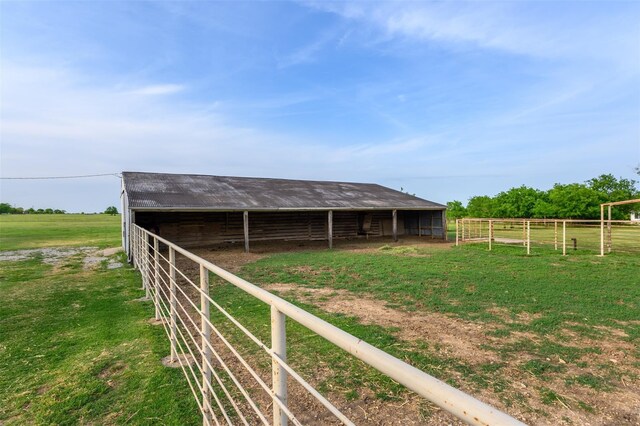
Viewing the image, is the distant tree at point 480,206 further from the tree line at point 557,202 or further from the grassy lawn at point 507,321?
the grassy lawn at point 507,321

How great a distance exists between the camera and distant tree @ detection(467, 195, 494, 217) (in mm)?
42016

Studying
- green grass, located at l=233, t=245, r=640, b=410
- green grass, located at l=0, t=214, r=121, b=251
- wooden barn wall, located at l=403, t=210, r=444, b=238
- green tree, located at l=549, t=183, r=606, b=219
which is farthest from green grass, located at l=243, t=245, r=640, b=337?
green tree, located at l=549, t=183, r=606, b=219

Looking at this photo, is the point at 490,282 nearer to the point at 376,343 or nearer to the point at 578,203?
the point at 376,343

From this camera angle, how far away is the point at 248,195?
17.3 metres

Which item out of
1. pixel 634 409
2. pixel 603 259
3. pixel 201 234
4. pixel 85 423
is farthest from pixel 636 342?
pixel 201 234

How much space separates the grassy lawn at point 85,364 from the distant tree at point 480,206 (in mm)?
42324

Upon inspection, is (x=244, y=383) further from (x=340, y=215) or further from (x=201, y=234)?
(x=340, y=215)

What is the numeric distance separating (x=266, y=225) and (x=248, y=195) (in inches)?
79.9

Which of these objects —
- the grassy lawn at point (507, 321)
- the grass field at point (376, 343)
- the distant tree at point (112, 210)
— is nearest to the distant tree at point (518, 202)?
the grassy lawn at point (507, 321)

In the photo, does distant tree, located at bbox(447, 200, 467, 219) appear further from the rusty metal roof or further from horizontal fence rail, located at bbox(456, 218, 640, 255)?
the rusty metal roof

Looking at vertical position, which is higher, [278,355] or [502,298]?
[278,355]

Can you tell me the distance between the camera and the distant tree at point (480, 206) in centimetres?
4202

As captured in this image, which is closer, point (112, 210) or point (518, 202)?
point (518, 202)

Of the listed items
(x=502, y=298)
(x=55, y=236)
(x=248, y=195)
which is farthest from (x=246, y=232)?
(x=55, y=236)
